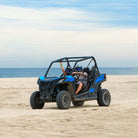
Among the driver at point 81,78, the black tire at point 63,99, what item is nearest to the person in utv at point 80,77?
the driver at point 81,78

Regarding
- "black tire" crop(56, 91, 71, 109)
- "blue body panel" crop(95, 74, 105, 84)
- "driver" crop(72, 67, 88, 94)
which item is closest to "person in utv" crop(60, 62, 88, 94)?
"driver" crop(72, 67, 88, 94)

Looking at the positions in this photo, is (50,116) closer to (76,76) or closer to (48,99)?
(48,99)

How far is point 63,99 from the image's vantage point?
11.5m

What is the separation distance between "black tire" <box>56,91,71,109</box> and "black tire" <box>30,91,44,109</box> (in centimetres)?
107

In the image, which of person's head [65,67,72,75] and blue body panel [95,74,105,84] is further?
blue body panel [95,74,105,84]

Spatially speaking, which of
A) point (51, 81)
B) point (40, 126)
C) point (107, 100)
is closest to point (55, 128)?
point (40, 126)

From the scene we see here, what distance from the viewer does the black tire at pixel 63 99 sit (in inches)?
450

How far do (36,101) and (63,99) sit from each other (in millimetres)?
1231

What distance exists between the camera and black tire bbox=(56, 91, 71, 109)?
11.4 meters

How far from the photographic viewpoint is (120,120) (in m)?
8.59

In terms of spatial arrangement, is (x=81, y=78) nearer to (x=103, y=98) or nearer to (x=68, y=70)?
(x=68, y=70)

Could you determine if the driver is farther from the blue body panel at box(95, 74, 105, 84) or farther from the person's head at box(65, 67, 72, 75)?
the blue body panel at box(95, 74, 105, 84)

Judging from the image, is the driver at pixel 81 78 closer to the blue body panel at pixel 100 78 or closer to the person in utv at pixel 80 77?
the person in utv at pixel 80 77

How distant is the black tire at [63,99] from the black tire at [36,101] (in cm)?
107
